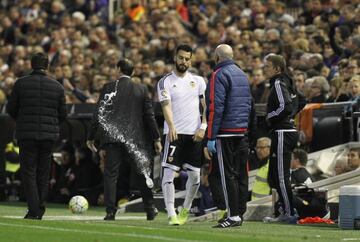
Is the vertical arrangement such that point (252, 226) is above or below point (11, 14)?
below

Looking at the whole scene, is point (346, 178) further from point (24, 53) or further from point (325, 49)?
point (24, 53)

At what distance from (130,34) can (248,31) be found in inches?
195

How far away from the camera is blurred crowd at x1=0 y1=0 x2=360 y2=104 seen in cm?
2270

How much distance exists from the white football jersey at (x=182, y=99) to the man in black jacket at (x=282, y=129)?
1.17 m

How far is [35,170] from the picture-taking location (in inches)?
659

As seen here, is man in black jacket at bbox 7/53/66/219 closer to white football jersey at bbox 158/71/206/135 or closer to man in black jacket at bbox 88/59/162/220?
man in black jacket at bbox 88/59/162/220

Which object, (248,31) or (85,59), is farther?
(85,59)

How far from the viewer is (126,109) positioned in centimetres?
1758

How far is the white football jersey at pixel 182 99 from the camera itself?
54.2ft

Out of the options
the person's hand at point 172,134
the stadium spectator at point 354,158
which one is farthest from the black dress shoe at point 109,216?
the stadium spectator at point 354,158

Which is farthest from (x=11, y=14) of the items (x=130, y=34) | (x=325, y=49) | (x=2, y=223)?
(x=2, y=223)

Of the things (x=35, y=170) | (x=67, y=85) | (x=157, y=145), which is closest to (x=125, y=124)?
(x=157, y=145)

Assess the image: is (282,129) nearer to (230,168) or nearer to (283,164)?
(283,164)

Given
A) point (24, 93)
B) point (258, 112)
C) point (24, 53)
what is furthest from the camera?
point (24, 53)
